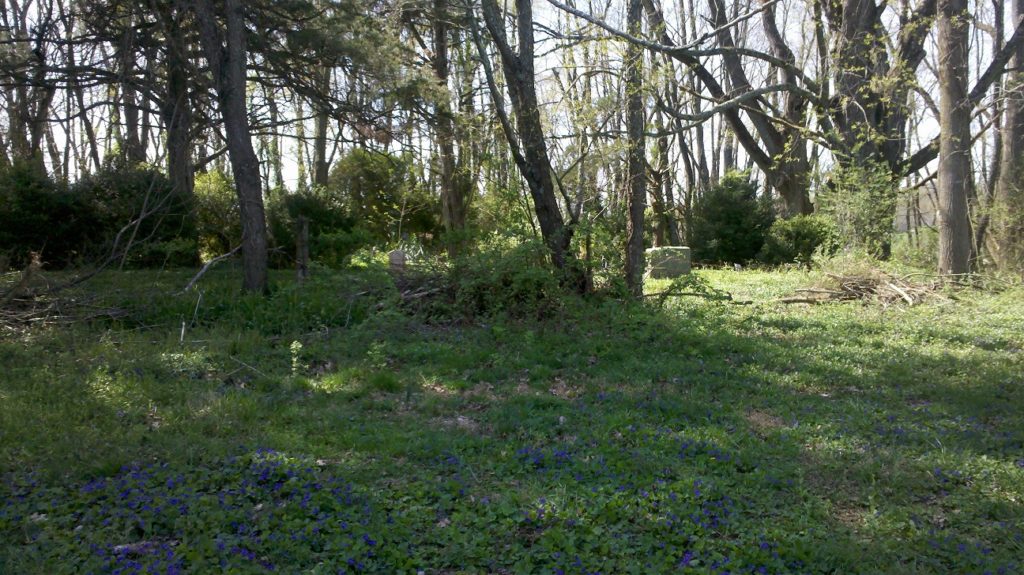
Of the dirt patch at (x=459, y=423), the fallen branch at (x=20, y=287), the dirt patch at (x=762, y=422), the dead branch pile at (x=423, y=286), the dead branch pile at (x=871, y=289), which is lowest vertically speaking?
the dirt patch at (x=762, y=422)

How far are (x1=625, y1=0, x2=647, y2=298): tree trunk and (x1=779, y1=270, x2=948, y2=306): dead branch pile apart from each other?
2831 millimetres

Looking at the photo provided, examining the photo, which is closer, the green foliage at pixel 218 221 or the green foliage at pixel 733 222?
the green foliage at pixel 218 221

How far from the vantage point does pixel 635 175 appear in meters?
11.1

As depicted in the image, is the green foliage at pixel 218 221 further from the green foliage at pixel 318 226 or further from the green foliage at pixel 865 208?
the green foliage at pixel 865 208

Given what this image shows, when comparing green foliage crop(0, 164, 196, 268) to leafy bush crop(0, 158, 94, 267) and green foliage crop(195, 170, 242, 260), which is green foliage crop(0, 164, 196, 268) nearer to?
leafy bush crop(0, 158, 94, 267)

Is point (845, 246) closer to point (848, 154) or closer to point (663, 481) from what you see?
point (848, 154)

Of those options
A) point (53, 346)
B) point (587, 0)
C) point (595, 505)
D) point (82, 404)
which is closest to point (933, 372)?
point (595, 505)

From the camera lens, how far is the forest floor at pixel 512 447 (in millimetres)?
3689

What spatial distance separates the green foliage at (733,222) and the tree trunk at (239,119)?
1497 cm

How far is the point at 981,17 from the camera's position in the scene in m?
21.7

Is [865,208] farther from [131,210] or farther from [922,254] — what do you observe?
[131,210]

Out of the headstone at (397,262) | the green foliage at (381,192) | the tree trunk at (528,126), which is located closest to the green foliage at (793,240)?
the green foliage at (381,192)

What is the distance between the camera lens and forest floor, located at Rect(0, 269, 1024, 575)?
3689mm

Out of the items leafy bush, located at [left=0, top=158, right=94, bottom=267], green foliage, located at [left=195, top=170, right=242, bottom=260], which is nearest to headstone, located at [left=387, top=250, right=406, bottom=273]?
green foliage, located at [left=195, top=170, right=242, bottom=260]
